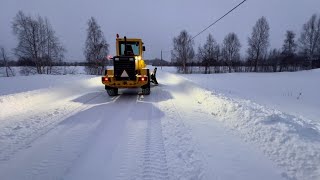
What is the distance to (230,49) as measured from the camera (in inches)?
2302

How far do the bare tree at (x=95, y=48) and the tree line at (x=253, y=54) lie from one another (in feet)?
64.4

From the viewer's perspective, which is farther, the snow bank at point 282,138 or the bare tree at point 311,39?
the bare tree at point 311,39

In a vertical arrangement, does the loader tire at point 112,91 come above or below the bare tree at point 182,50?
below

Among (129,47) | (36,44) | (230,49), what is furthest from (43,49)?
(230,49)

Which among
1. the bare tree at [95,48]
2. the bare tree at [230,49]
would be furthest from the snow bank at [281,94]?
the bare tree at [230,49]

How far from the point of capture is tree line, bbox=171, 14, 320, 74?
4731 cm

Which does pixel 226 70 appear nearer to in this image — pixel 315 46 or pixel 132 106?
pixel 315 46

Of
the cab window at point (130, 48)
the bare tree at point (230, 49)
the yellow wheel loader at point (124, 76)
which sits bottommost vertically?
the yellow wheel loader at point (124, 76)

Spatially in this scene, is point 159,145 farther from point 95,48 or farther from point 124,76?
point 95,48

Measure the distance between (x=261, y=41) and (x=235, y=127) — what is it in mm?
47366

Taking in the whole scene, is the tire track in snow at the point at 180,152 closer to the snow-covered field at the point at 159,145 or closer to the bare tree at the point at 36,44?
the snow-covered field at the point at 159,145

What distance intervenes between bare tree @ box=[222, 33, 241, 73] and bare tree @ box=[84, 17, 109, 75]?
3644 cm

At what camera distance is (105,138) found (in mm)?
4988

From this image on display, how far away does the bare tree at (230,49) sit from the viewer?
5825cm
